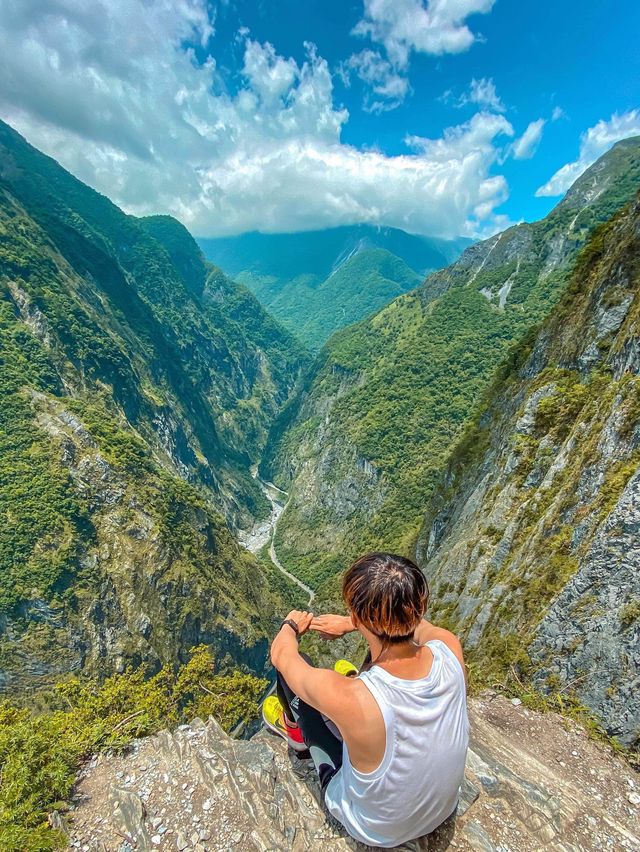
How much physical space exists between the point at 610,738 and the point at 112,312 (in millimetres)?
154087

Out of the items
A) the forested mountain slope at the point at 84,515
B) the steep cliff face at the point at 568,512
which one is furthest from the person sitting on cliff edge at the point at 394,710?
the forested mountain slope at the point at 84,515

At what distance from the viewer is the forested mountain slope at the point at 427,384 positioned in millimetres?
110875

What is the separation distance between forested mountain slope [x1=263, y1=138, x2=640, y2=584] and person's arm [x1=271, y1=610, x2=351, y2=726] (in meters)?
86.7

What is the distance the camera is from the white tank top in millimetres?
3286

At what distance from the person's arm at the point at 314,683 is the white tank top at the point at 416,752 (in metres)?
0.22

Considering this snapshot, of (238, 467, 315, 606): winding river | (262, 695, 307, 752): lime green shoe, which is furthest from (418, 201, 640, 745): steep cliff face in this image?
(238, 467, 315, 606): winding river

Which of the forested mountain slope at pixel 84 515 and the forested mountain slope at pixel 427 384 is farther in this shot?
the forested mountain slope at pixel 427 384

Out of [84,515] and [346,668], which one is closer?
[346,668]

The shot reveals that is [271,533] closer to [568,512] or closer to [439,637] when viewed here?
[568,512]

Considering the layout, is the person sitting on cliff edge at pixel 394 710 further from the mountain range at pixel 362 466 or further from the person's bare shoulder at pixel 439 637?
the mountain range at pixel 362 466

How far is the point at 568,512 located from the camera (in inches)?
668

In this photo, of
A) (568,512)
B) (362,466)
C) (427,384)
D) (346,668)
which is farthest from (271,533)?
(346,668)

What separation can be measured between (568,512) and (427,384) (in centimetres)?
11184

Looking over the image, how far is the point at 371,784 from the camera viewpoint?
351 centimetres
